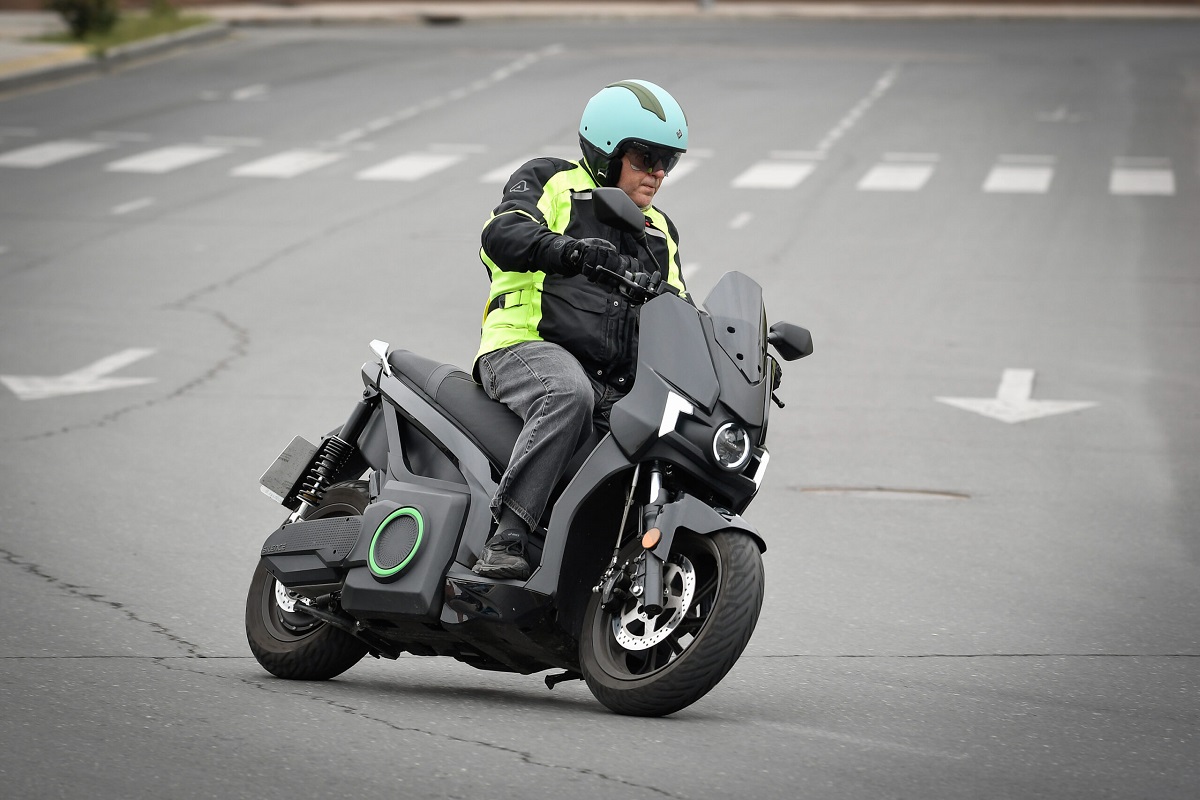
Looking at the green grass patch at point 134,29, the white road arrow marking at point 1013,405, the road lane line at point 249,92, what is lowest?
the green grass patch at point 134,29

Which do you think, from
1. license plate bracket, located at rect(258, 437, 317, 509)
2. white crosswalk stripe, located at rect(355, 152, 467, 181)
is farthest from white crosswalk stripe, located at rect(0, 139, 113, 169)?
license plate bracket, located at rect(258, 437, 317, 509)

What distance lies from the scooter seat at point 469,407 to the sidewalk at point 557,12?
31.3 metres

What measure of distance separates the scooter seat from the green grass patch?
1135 inches

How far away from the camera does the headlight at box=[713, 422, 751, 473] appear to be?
5574 millimetres

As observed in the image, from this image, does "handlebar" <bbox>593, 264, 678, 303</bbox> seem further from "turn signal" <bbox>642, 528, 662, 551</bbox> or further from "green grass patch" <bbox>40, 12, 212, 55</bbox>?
"green grass patch" <bbox>40, 12, 212, 55</bbox>

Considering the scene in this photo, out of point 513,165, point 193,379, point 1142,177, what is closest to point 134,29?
point 513,165

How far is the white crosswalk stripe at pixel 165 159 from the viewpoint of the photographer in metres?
23.6

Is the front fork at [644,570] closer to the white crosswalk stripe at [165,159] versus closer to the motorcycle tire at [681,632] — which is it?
the motorcycle tire at [681,632]

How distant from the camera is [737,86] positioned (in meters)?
32.6

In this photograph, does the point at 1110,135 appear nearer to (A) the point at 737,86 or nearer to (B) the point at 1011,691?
(A) the point at 737,86

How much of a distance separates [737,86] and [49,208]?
14.7 m

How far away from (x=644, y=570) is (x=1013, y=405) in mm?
7202

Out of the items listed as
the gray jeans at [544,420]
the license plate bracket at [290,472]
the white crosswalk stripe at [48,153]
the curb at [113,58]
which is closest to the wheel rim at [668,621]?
the gray jeans at [544,420]

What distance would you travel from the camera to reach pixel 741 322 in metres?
5.80
